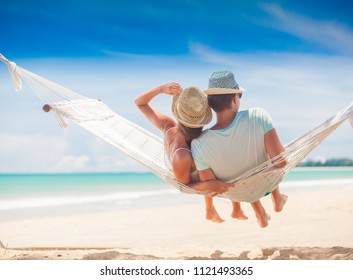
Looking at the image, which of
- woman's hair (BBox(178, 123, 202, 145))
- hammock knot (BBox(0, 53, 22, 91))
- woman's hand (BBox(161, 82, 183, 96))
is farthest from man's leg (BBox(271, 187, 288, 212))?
hammock knot (BBox(0, 53, 22, 91))

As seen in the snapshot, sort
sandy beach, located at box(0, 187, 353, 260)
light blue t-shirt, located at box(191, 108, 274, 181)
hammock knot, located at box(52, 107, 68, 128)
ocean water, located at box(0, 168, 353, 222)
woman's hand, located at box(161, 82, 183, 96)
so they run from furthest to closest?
ocean water, located at box(0, 168, 353, 222), sandy beach, located at box(0, 187, 353, 260), hammock knot, located at box(52, 107, 68, 128), woman's hand, located at box(161, 82, 183, 96), light blue t-shirt, located at box(191, 108, 274, 181)

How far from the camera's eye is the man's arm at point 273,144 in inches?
76.4

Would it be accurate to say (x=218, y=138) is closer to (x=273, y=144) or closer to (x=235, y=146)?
(x=235, y=146)

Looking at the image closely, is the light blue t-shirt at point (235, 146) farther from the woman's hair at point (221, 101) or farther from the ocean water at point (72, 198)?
the ocean water at point (72, 198)

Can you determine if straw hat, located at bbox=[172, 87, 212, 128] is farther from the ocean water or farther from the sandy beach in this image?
the ocean water

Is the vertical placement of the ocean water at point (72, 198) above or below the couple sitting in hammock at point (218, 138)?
above

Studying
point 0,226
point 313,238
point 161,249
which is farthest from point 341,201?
point 0,226

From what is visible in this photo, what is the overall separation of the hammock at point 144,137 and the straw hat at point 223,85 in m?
0.32

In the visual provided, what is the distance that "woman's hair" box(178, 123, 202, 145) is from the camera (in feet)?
6.59

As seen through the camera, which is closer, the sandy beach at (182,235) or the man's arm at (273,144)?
the man's arm at (273,144)

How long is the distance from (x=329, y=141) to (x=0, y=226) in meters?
9.53

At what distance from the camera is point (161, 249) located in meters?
2.92

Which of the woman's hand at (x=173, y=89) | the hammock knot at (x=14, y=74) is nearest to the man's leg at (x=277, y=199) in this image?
the woman's hand at (x=173, y=89)

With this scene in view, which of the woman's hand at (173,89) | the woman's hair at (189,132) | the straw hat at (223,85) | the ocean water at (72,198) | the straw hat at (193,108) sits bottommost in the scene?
the woman's hair at (189,132)
